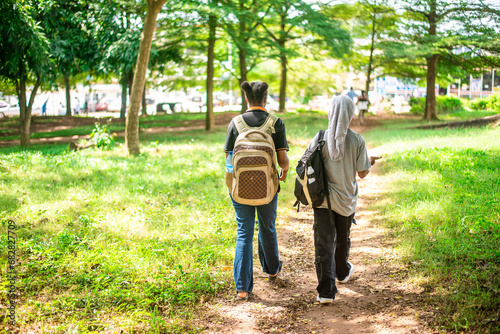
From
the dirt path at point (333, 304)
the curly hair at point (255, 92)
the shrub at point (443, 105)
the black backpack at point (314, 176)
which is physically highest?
the shrub at point (443, 105)

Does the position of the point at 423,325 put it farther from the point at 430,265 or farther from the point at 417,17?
the point at 417,17

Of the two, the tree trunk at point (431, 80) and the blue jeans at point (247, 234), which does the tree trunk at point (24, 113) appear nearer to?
the blue jeans at point (247, 234)

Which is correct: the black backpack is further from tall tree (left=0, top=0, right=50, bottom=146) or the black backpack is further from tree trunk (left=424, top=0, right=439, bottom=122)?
tree trunk (left=424, top=0, right=439, bottom=122)

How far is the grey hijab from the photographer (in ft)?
12.4

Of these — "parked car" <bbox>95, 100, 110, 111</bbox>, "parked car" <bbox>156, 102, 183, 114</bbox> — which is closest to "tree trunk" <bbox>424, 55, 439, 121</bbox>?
"parked car" <bbox>156, 102, 183, 114</bbox>

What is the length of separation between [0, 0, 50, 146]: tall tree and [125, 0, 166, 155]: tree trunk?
463cm

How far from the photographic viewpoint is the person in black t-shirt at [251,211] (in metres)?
3.96

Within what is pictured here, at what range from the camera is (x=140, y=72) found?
11.5 metres

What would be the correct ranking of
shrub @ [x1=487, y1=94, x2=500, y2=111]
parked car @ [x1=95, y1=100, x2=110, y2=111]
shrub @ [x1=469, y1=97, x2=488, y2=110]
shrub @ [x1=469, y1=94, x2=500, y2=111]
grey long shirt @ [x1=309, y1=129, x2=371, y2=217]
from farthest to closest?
parked car @ [x1=95, y1=100, x2=110, y2=111]
shrub @ [x1=469, y1=97, x2=488, y2=110]
shrub @ [x1=469, y1=94, x2=500, y2=111]
shrub @ [x1=487, y1=94, x2=500, y2=111]
grey long shirt @ [x1=309, y1=129, x2=371, y2=217]

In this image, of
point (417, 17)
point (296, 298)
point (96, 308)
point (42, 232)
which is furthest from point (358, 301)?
point (417, 17)

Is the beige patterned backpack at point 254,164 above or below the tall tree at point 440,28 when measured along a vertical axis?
below

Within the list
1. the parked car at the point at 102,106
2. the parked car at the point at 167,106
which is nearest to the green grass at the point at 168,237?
the parked car at the point at 167,106

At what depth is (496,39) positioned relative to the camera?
13.8 metres

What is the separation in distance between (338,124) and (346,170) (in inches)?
18.1
